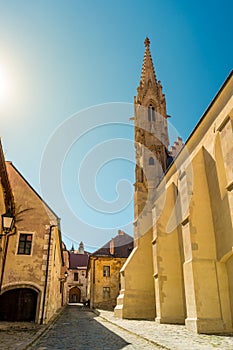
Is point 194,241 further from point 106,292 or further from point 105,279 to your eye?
point 106,292

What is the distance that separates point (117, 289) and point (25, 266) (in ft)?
62.3

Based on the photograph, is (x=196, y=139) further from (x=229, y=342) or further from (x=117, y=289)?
(x=117, y=289)

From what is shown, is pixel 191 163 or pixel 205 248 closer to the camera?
pixel 205 248

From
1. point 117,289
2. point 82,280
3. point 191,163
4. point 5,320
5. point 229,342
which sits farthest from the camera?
point 82,280

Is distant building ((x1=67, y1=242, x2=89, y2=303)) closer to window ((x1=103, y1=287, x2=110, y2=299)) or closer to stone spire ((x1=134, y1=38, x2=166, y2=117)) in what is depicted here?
window ((x1=103, y1=287, x2=110, y2=299))

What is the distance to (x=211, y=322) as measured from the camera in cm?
985

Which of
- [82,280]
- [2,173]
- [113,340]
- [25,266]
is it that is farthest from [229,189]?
[82,280]

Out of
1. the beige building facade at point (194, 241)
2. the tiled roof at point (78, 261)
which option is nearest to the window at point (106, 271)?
the beige building facade at point (194, 241)

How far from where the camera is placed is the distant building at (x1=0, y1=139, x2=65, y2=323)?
13836mm

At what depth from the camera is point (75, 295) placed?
5434 cm

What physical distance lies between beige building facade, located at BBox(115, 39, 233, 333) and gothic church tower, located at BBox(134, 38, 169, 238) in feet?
6.02

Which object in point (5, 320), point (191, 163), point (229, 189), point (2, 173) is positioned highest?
point (191, 163)

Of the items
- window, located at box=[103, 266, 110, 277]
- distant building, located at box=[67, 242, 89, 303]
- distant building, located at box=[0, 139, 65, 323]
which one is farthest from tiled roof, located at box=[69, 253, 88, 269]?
distant building, located at box=[0, 139, 65, 323]

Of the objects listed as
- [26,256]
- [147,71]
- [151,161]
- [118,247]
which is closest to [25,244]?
[26,256]
